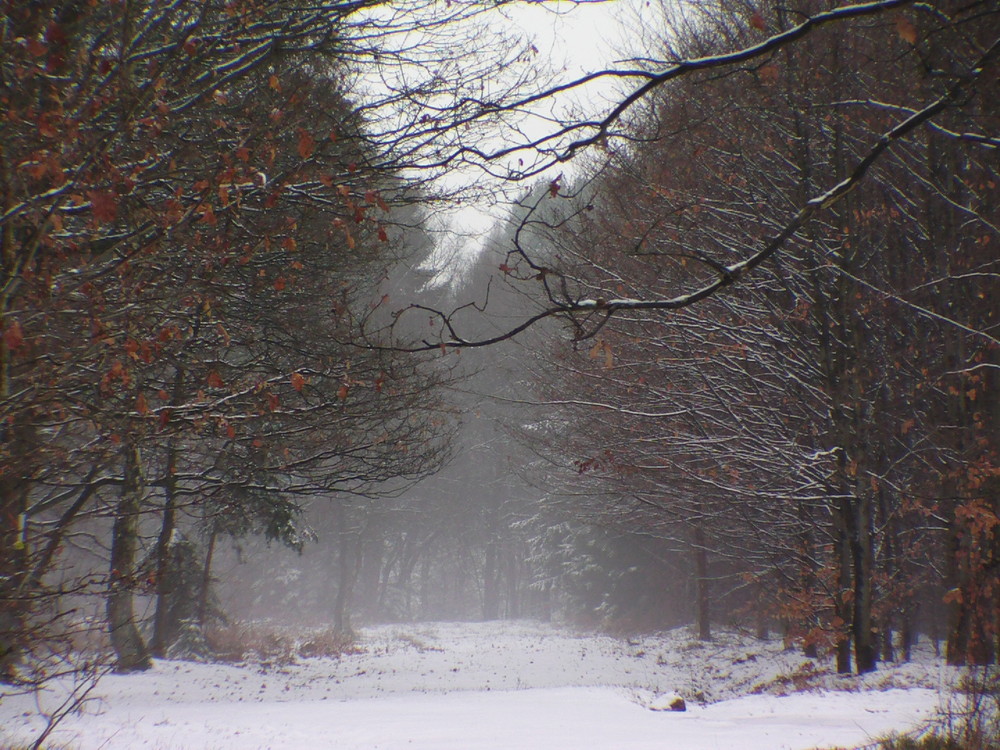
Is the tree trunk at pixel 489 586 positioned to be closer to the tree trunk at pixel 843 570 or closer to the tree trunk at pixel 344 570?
the tree trunk at pixel 344 570

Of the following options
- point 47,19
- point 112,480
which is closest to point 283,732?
point 112,480

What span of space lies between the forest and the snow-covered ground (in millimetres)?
780

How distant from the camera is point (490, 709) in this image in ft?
31.1

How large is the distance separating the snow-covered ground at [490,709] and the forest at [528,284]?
78 centimetres

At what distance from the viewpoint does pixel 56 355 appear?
14.7 feet

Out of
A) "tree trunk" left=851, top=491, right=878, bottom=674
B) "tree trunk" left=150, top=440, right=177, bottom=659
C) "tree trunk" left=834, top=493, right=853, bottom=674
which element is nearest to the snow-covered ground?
"tree trunk" left=851, top=491, right=878, bottom=674

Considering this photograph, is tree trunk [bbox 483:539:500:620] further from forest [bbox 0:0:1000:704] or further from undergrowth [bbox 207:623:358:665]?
forest [bbox 0:0:1000:704]

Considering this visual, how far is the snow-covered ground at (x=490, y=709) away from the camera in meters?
6.99

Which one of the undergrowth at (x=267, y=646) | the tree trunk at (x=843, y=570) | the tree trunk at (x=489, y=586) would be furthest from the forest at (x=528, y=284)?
the tree trunk at (x=489, y=586)

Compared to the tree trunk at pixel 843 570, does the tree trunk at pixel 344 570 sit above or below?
below

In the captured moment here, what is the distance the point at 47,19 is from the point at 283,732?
694 cm

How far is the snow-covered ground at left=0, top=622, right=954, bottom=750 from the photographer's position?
6988 millimetres

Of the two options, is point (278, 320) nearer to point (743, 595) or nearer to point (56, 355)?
point (56, 355)

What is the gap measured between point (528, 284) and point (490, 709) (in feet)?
25.9
